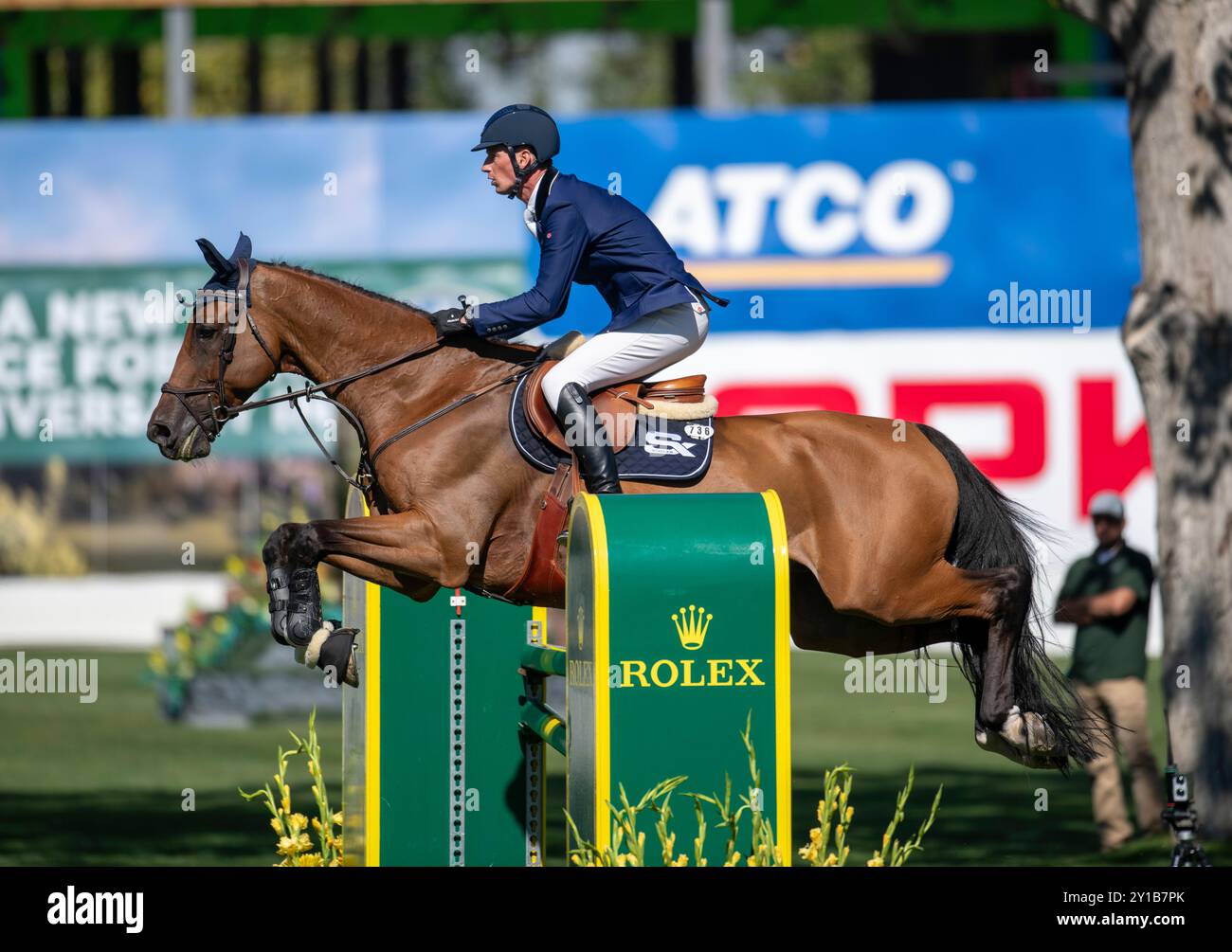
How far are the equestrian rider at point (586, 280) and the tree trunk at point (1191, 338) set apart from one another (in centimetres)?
342

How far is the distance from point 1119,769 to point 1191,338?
240 centimetres

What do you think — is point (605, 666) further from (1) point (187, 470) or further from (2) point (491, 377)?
(1) point (187, 470)

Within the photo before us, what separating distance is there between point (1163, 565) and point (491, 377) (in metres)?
4.25

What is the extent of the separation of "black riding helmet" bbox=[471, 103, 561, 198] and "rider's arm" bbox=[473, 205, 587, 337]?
21 centimetres

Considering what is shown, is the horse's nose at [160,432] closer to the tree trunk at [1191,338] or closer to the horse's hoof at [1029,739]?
the horse's hoof at [1029,739]

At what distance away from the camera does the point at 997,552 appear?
6.51 meters

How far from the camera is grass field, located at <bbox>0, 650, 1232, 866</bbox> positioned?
8.48m

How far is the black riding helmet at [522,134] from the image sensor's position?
608 centimetres

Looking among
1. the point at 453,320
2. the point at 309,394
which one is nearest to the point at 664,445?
the point at 453,320

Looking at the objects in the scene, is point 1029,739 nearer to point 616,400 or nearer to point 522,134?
point 616,400

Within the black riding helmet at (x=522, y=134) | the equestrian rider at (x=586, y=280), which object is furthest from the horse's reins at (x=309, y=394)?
the black riding helmet at (x=522, y=134)

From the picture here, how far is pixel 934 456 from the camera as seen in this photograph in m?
6.54

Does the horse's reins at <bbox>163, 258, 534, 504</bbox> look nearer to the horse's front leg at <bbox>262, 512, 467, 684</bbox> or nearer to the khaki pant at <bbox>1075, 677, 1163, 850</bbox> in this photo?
the horse's front leg at <bbox>262, 512, 467, 684</bbox>

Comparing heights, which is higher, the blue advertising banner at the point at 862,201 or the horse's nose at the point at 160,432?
the blue advertising banner at the point at 862,201
